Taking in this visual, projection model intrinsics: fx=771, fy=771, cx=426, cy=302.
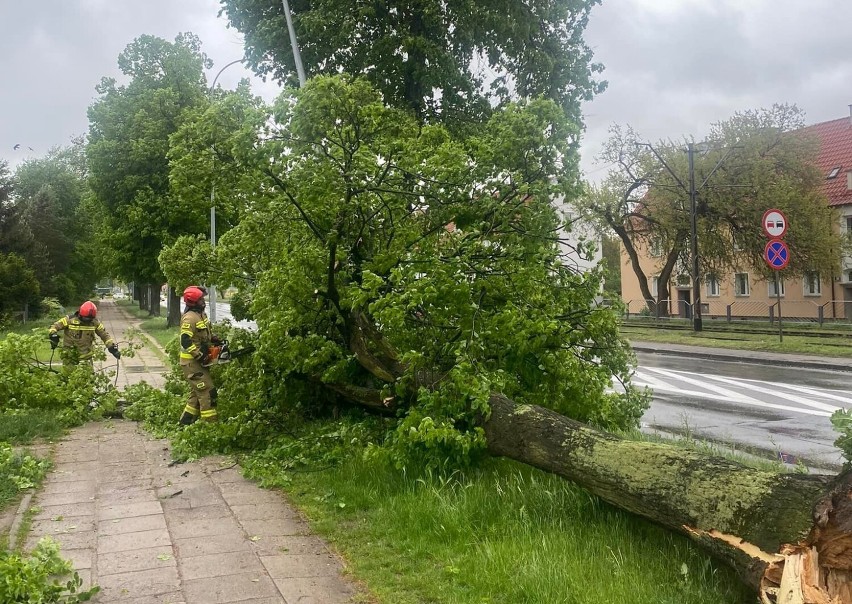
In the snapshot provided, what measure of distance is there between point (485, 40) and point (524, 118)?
9754 mm

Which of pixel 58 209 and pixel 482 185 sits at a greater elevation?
pixel 58 209

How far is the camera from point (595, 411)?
671 cm

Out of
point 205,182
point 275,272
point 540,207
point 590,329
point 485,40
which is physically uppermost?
point 485,40

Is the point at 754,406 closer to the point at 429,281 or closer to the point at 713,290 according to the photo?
the point at 429,281

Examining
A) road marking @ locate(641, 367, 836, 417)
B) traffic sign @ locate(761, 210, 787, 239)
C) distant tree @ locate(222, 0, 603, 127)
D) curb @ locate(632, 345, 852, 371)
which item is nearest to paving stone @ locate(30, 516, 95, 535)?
road marking @ locate(641, 367, 836, 417)

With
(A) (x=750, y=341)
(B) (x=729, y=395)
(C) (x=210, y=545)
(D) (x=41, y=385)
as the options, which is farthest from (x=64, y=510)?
(A) (x=750, y=341)

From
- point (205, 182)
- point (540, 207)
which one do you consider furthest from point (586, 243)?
point (205, 182)

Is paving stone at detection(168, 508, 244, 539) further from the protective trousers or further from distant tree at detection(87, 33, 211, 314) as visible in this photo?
distant tree at detection(87, 33, 211, 314)

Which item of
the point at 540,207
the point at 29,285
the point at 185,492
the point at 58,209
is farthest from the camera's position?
the point at 58,209

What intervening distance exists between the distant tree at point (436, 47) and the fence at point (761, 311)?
64.7 feet

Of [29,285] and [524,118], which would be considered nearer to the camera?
[524,118]

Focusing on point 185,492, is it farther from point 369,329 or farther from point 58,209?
point 58,209

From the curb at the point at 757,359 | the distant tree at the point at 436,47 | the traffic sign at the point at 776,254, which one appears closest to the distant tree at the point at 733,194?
the curb at the point at 757,359

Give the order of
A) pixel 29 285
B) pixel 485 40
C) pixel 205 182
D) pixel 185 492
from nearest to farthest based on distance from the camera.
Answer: pixel 185 492 < pixel 205 182 < pixel 485 40 < pixel 29 285
